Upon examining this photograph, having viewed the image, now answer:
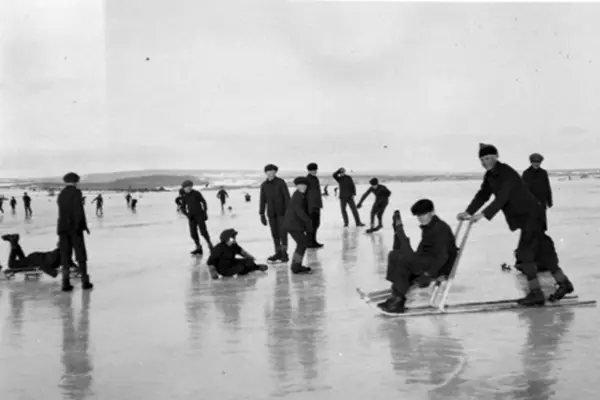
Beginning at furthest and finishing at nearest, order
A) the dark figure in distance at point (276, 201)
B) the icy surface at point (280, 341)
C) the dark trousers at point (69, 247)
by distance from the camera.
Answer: the dark figure in distance at point (276, 201), the dark trousers at point (69, 247), the icy surface at point (280, 341)

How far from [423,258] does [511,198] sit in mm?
863

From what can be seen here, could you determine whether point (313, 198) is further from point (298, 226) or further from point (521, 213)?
point (521, 213)

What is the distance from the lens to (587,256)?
21.4 feet

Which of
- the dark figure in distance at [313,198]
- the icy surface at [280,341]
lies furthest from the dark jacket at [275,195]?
the dark figure in distance at [313,198]

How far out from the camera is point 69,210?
513 cm

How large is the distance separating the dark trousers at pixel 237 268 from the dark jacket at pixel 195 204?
1.63 m

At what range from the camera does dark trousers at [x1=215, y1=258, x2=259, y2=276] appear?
5.71 metres

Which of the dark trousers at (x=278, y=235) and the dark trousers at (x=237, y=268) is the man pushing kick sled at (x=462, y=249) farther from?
the dark trousers at (x=278, y=235)

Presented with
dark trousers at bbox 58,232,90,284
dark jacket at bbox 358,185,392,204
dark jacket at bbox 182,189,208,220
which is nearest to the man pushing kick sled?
dark trousers at bbox 58,232,90,284

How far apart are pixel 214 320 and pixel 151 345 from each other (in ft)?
2.10

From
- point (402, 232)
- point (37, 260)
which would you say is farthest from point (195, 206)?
point (402, 232)

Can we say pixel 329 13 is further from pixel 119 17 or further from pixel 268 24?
pixel 119 17

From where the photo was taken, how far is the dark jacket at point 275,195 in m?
6.72

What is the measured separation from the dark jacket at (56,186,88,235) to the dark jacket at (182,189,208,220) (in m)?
2.20
